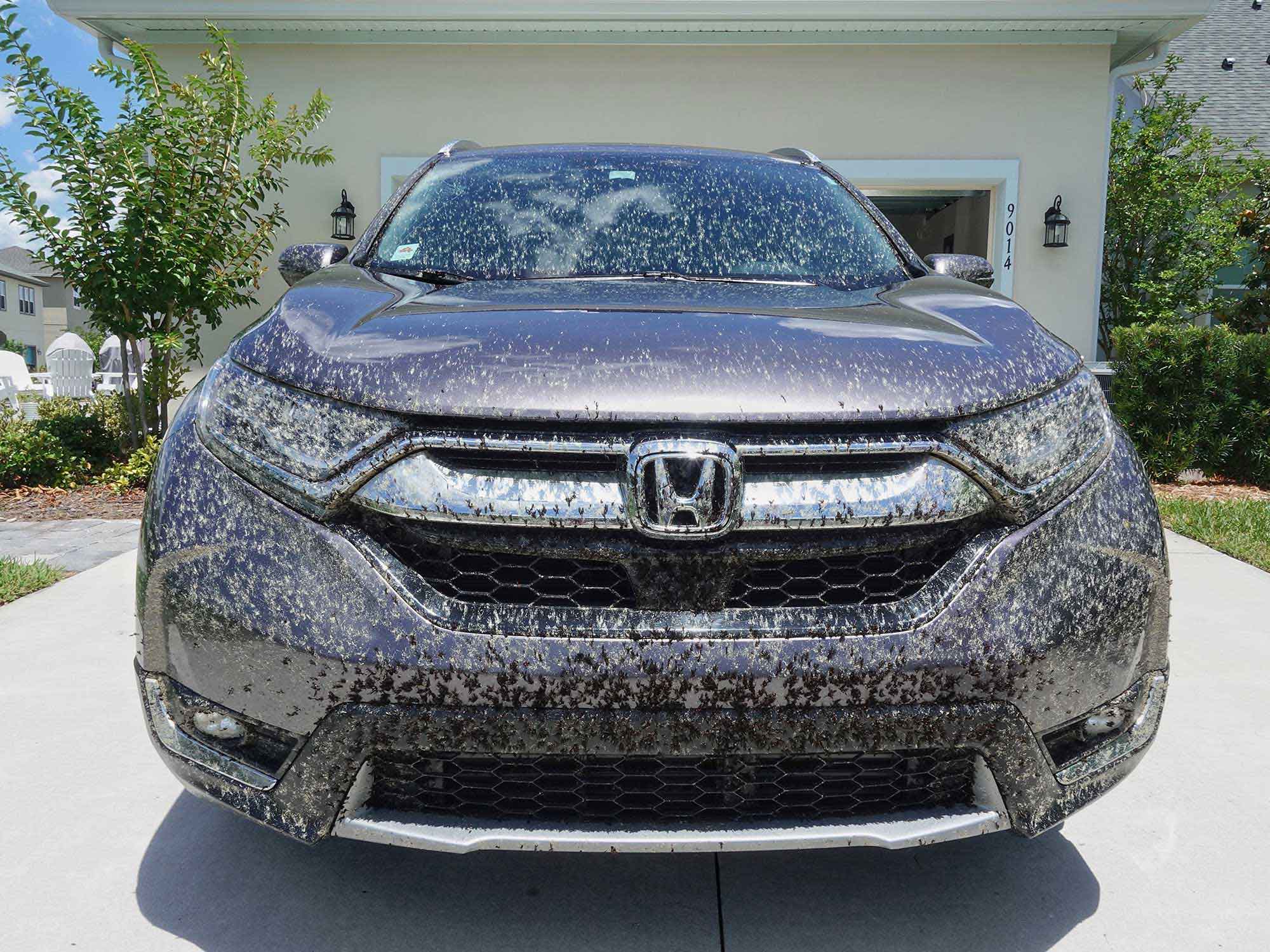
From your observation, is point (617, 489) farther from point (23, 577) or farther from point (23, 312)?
point (23, 312)

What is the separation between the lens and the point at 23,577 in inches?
169

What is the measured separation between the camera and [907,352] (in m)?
1.67

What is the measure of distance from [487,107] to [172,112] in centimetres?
281

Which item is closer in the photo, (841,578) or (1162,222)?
(841,578)

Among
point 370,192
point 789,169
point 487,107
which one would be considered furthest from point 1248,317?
point 789,169

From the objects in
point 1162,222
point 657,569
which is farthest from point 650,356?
point 1162,222

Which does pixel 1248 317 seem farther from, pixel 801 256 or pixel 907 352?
pixel 907 352

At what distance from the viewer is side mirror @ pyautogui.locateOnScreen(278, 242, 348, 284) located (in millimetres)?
2717

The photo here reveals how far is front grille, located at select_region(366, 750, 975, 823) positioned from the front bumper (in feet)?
0.11

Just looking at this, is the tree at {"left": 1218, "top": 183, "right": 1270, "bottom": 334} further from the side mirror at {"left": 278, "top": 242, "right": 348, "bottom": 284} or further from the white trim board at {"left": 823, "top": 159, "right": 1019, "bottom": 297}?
the side mirror at {"left": 278, "top": 242, "right": 348, "bottom": 284}

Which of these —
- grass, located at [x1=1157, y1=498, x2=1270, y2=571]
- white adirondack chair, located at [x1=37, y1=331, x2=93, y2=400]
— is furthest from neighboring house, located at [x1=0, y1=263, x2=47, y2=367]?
grass, located at [x1=1157, y1=498, x2=1270, y2=571]

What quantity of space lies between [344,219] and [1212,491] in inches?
294

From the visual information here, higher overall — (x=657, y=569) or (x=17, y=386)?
(x=657, y=569)

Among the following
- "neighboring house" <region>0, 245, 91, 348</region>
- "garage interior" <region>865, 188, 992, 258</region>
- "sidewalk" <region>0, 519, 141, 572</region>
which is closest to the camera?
"sidewalk" <region>0, 519, 141, 572</region>
